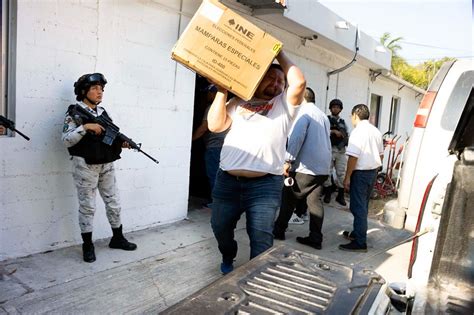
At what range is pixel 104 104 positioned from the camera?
4.17m

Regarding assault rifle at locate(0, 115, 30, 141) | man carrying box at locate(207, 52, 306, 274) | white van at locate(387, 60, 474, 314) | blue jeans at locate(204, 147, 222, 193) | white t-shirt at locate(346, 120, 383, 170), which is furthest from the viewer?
blue jeans at locate(204, 147, 222, 193)

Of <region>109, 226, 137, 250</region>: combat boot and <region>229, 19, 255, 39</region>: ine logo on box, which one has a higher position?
<region>229, 19, 255, 39</region>: ine logo on box

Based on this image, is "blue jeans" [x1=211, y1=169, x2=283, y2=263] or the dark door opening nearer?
"blue jeans" [x1=211, y1=169, x2=283, y2=263]

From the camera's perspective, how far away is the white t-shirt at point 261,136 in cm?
295

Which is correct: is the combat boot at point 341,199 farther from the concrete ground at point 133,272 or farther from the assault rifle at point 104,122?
the assault rifle at point 104,122

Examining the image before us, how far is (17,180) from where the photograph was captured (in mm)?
3535

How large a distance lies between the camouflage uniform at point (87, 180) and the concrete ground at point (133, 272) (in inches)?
16.6

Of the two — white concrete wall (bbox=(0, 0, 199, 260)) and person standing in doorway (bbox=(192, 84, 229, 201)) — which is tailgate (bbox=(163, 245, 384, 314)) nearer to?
white concrete wall (bbox=(0, 0, 199, 260))

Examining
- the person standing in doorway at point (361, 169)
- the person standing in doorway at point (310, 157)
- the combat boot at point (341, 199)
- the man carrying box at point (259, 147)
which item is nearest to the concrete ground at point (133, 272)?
the person standing in doorway at point (361, 169)

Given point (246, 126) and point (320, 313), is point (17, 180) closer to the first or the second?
point (246, 126)

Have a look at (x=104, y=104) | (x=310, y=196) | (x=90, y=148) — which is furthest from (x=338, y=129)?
(x=90, y=148)

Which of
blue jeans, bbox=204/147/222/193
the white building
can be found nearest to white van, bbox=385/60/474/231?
blue jeans, bbox=204/147/222/193

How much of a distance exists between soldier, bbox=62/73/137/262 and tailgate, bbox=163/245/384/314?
2.33 meters

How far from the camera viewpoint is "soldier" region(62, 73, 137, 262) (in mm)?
3564
